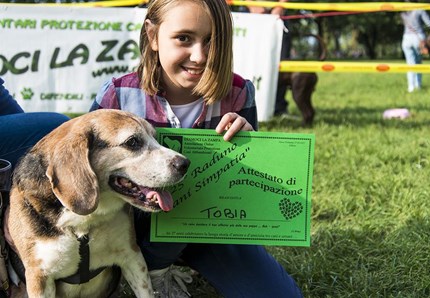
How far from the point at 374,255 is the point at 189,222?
1276 millimetres

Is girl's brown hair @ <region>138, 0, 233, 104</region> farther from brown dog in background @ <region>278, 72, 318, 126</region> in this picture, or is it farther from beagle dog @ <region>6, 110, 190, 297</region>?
brown dog in background @ <region>278, 72, 318, 126</region>

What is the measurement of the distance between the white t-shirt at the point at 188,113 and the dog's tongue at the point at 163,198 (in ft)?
1.49

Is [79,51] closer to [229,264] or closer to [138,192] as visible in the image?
[229,264]

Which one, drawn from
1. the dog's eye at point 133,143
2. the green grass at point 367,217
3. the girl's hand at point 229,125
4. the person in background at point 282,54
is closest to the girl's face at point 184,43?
the girl's hand at point 229,125

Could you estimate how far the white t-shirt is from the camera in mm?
2527

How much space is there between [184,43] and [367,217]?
186 cm

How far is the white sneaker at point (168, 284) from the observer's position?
256cm

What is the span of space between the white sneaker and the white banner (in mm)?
3783

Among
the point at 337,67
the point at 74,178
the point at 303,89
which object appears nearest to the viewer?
the point at 74,178

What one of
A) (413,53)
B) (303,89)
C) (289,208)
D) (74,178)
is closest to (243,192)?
(289,208)

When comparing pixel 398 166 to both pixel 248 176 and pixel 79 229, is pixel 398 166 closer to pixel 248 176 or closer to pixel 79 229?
pixel 248 176

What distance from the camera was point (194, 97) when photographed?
8.33 feet

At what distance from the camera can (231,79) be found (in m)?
2.53

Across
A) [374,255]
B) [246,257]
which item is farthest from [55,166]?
[374,255]
